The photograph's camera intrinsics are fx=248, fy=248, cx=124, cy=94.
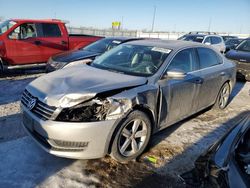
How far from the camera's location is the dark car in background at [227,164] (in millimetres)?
1810

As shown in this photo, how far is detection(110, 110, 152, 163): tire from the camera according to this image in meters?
3.20

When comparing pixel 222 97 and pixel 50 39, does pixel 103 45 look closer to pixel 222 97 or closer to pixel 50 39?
pixel 50 39

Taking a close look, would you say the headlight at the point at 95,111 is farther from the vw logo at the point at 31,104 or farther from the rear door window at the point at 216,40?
the rear door window at the point at 216,40

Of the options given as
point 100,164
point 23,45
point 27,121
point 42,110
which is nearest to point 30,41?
point 23,45

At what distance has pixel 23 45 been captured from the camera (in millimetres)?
8453

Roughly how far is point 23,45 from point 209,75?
21.0 feet

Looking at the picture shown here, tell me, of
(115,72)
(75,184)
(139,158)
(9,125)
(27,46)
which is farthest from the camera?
(27,46)

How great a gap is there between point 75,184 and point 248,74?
8.03 meters

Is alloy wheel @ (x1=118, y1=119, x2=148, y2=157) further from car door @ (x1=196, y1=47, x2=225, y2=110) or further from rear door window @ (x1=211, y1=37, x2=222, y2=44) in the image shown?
rear door window @ (x1=211, y1=37, x2=222, y2=44)

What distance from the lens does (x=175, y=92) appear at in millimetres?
3951

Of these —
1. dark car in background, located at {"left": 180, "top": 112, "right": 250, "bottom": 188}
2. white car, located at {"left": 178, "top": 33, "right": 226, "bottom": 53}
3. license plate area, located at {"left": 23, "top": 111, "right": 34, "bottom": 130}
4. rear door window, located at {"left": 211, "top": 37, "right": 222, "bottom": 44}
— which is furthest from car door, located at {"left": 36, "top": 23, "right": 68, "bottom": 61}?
rear door window, located at {"left": 211, "top": 37, "right": 222, "bottom": 44}

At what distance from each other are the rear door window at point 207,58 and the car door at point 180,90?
26 cm

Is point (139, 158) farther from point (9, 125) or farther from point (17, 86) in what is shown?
point (17, 86)

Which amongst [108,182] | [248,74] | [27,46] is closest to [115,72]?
[108,182]
